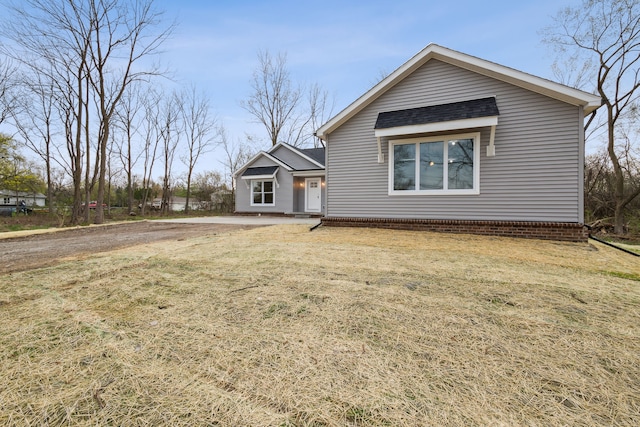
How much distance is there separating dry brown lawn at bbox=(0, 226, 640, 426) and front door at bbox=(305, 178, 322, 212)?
39.3 ft

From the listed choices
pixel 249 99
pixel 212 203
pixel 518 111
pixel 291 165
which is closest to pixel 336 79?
pixel 249 99

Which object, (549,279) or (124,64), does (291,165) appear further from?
(549,279)

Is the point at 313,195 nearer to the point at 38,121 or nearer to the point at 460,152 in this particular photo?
the point at 460,152

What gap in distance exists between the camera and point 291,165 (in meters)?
16.8

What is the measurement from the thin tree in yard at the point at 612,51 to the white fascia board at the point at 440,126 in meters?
8.70

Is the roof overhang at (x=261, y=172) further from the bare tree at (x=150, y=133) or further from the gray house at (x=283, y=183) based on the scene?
the bare tree at (x=150, y=133)

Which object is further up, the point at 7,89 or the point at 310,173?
the point at 7,89

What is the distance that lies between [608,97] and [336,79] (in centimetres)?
1681

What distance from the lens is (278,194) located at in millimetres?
16047

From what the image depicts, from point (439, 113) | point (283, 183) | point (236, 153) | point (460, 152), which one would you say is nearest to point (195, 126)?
point (236, 153)

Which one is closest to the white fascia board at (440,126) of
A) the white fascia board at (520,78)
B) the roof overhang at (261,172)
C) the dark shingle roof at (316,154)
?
the white fascia board at (520,78)

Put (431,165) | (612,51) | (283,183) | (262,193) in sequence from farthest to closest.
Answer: (262,193), (283,183), (612,51), (431,165)

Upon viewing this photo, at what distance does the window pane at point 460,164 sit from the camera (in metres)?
6.64

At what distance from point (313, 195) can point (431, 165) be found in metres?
9.12
